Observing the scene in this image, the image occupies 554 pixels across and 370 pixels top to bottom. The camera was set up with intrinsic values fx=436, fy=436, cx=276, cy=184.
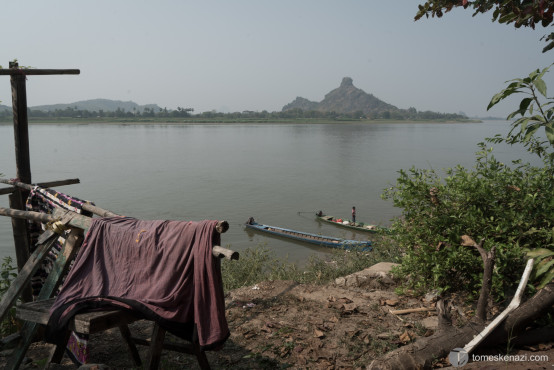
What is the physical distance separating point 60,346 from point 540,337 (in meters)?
4.12

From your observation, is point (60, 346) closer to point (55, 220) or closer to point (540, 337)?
point (55, 220)

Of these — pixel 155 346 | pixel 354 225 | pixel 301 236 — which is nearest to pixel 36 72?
pixel 155 346

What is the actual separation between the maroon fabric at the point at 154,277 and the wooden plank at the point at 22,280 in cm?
55

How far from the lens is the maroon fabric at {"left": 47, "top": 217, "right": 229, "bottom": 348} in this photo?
307 cm

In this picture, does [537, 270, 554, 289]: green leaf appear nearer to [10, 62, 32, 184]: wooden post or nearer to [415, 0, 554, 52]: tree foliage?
[415, 0, 554, 52]: tree foliage

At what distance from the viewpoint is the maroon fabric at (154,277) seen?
10.1 feet

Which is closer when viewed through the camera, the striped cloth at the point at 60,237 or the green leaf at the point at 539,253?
the striped cloth at the point at 60,237

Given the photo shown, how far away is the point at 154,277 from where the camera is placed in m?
3.24

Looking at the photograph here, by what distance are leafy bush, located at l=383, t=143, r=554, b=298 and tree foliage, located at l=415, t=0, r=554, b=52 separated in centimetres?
146

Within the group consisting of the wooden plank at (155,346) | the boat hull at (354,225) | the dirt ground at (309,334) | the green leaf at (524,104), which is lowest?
the boat hull at (354,225)

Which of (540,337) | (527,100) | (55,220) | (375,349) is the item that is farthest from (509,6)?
(55,220)

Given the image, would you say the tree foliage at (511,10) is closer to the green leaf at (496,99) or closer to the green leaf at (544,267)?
the green leaf at (496,99)

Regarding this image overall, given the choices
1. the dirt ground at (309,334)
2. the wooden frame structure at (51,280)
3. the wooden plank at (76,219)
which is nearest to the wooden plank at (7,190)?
the wooden frame structure at (51,280)

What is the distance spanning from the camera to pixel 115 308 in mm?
3215
